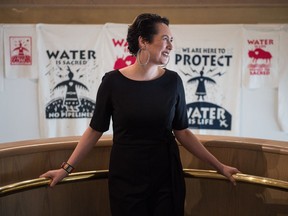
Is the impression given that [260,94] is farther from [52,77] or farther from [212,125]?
[52,77]

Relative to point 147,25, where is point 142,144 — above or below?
below

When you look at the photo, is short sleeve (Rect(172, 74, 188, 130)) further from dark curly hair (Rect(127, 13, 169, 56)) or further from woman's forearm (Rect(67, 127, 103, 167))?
woman's forearm (Rect(67, 127, 103, 167))

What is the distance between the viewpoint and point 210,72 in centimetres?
354

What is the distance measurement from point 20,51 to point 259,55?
2.66 meters

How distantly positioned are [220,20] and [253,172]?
247 centimetres

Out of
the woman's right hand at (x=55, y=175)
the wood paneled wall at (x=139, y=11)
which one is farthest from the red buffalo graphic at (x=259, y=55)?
the woman's right hand at (x=55, y=175)

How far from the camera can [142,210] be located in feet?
4.00

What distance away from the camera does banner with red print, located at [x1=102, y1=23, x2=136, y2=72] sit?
351cm

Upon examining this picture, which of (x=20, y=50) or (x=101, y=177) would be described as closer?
(x=101, y=177)

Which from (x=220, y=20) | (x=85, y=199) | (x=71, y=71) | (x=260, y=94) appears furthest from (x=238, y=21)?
(x=85, y=199)

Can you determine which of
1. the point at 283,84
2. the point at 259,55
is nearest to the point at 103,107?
the point at 259,55

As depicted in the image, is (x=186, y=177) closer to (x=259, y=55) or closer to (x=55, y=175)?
(x=55, y=175)

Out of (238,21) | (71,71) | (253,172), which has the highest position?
(238,21)

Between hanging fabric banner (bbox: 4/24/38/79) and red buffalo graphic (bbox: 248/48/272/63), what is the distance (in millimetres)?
2401
